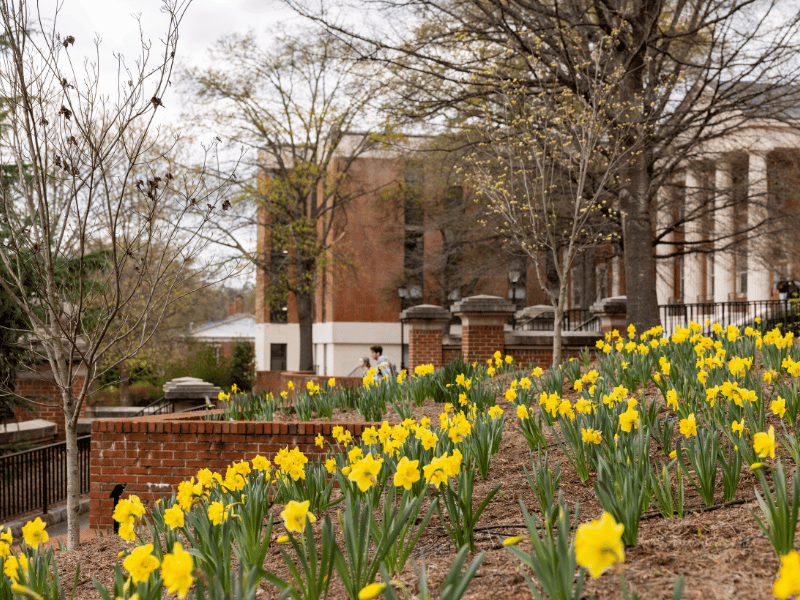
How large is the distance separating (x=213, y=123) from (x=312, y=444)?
20.6 meters

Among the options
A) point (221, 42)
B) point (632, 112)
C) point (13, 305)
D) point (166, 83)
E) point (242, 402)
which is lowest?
point (242, 402)

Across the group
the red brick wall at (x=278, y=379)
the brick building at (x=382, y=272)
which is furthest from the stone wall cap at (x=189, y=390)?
the brick building at (x=382, y=272)

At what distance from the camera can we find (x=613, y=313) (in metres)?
15.4

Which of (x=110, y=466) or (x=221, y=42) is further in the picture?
(x=221, y=42)

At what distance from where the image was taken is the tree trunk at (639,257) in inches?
474

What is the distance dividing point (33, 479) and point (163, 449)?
5.02 m

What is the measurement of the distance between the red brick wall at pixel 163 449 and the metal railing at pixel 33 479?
10.8 ft

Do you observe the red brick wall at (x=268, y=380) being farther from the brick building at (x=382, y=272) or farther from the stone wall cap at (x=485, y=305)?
the stone wall cap at (x=485, y=305)

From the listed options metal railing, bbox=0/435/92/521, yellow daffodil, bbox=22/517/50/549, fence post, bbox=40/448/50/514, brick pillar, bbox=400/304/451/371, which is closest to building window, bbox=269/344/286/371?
brick pillar, bbox=400/304/451/371

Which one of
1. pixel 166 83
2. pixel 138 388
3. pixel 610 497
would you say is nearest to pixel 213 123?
pixel 138 388

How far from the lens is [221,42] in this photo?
24703 millimetres

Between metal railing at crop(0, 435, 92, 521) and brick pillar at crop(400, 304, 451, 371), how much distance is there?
7.23m

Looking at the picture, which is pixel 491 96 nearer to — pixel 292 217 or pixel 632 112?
pixel 632 112

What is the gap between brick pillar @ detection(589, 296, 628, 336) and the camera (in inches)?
603
